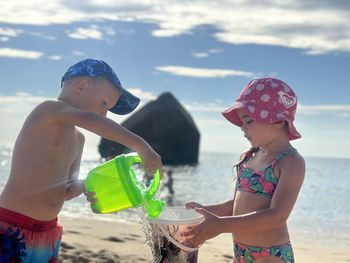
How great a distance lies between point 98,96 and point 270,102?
35.9 inches

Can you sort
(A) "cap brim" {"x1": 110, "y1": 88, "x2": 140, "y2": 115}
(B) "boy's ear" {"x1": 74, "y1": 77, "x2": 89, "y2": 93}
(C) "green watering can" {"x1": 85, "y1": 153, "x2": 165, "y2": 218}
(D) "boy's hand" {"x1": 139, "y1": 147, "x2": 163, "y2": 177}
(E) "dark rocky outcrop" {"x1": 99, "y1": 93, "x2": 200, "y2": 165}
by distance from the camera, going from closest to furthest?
(D) "boy's hand" {"x1": 139, "y1": 147, "x2": 163, "y2": 177} < (C) "green watering can" {"x1": 85, "y1": 153, "x2": 165, "y2": 218} < (B) "boy's ear" {"x1": 74, "y1": 77, "x2": 89, "y2": 93} < (A) "cap brim" {"x1": 110, "y1": 88, "x2": 140, "y2": 115} < (E) "dark rocky outcrop" {"x1": 99, "y1": 93, "x2": 200, "y2": 165}

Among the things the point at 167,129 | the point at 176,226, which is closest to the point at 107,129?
the point at 176,226

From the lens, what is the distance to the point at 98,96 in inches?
118

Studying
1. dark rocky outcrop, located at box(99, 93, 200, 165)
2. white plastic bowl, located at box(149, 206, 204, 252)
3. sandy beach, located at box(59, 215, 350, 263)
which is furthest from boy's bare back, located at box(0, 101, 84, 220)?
dark rocky outcrop, located at box(99, 93, 200, 165)

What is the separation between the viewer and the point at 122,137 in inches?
102

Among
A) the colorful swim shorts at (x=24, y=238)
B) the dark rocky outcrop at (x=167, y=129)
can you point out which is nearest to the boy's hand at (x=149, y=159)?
the colorful swim shorts at (x=24, y=238)

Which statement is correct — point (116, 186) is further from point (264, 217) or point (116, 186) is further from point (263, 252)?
point (263, 252)

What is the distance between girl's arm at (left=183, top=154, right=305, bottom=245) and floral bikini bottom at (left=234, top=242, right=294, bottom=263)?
0.14 m

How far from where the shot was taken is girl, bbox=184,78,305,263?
2850 mm

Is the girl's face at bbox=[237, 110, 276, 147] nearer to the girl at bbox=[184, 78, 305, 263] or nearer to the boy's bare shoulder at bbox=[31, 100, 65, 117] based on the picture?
the girl at bbox=[184, 78, 305, 263]

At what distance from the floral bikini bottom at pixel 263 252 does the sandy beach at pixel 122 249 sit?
2917 mm

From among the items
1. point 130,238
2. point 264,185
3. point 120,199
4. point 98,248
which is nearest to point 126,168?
point 120,199

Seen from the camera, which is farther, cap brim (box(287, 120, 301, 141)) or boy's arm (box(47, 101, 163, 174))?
cap brim (box(287, 120, 301, 141))

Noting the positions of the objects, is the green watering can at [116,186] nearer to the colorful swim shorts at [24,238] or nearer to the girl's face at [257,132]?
the colorful swim shorts at [24,238]
